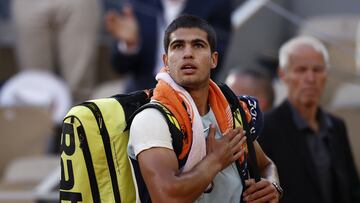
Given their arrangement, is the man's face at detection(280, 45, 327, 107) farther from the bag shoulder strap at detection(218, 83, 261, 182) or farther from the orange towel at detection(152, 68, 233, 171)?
the orange towel at detection(152, 68, 233, 171)

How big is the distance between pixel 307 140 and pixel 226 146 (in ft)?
7.34

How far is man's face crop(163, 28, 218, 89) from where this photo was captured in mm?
4254

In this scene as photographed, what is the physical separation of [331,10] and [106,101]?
6019 mm

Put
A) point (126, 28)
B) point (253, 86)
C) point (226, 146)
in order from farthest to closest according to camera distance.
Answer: point (126, 28)
point (253, 86)
point (226, 146)

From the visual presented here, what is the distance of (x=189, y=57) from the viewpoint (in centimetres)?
424

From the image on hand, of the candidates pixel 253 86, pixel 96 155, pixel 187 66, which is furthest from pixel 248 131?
pixel 253 86

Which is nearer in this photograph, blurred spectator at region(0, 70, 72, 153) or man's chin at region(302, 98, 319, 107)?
man's chin at region(302, 98, 319, 107)

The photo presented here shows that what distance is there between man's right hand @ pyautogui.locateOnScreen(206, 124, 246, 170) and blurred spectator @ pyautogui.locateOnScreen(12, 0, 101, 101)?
5813mm

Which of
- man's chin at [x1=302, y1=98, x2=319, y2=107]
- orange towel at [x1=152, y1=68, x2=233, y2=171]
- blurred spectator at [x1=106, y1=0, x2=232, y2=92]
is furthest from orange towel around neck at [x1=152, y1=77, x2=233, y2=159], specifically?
blurred spectator at [x1=106, y1=0, x2=232, y2=92]

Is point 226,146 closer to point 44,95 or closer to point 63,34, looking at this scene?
point 44,95

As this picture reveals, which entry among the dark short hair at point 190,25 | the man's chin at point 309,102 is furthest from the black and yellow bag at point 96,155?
the man's chin at point 309,102

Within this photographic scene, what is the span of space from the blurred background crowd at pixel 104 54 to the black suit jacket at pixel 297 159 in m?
0.96

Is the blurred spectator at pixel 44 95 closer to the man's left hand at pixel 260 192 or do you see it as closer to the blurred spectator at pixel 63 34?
the blurred spectator at pixel 63 34

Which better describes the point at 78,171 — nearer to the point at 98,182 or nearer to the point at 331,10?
the point at 98,182
